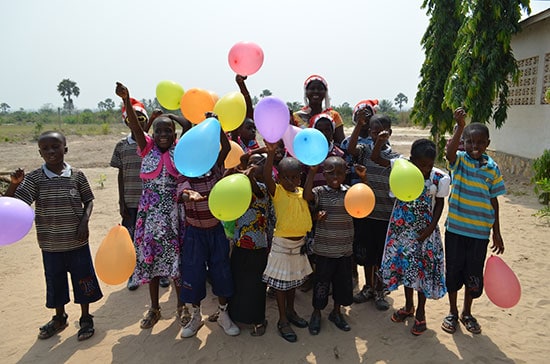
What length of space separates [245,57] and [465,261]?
8.57 feet

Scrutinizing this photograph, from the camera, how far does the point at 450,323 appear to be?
3.14 m

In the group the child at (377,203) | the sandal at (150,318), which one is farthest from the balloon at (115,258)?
the child at (377,203)

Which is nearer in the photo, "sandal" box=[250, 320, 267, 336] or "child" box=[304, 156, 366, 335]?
"child" box=[304, 156, 366, 335]

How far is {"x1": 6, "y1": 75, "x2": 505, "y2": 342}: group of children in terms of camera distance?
289 centimetres

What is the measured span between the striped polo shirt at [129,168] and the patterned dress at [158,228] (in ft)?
2.58

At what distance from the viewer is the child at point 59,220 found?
2.84 metres

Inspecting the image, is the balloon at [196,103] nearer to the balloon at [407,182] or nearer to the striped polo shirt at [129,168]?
the striped polo shirt at [129,168]

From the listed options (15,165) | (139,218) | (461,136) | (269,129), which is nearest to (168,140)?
(139,218)

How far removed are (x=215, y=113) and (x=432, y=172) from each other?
179 centimetres

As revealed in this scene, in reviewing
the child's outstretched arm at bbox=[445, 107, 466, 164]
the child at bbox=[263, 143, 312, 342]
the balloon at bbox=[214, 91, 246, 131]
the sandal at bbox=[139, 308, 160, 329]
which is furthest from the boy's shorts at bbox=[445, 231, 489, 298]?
the sandal at bbox=[139, 308, 160, 329]

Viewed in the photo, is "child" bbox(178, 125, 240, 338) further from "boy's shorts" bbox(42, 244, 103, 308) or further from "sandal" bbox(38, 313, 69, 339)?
"sandal" bbox(38, 313, 69, 339)

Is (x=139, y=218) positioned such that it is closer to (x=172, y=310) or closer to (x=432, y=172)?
(x=172, y=310)

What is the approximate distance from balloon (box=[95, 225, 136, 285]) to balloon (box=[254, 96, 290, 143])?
4.24 ft

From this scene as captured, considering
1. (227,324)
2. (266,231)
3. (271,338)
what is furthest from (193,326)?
(266,231)
